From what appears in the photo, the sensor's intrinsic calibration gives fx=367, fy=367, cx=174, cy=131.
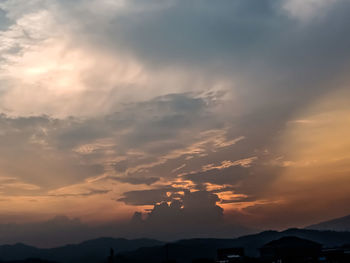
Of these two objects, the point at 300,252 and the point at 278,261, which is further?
the point at 300,252

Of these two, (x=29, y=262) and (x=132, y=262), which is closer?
(x=29, y=262)

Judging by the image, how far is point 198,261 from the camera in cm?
10231

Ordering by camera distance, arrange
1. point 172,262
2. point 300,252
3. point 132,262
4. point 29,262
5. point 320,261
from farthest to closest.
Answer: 1. point 132,262
2. point 29,262
3. point 300,252
4. point 172,262
5. point 320,261

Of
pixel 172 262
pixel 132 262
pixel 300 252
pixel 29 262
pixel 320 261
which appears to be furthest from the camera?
pixel 132 262

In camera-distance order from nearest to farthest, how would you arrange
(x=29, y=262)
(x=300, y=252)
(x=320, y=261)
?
(x=320, y=261)
(x=300, y=252)
(x=29, y=262)

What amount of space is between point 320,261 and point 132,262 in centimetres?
12539

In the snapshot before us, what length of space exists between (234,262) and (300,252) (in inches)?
1178

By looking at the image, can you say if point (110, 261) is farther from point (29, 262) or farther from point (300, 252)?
point (29, 262)

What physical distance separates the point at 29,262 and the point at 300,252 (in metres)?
122

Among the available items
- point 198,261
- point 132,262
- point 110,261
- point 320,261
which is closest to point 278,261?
point 320,261

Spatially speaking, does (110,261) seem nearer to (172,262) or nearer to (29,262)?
(172,262)

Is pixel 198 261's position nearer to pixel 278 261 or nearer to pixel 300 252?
pixel 278 261

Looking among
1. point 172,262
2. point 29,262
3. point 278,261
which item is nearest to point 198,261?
point 172,262

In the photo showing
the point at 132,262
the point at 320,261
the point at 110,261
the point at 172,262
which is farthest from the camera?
the point at 132,262
